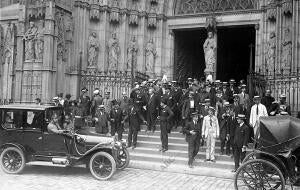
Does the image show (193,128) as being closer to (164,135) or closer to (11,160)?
(164,135)

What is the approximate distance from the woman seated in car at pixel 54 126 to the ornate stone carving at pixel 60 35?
7.28 meters

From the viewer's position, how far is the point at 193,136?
10.7m

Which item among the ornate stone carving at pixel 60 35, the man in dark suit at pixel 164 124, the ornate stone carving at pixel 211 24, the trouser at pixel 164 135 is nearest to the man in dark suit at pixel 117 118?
the man in dark suit at pixel 164 124

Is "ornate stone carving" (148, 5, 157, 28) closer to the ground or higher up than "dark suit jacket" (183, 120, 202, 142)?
higher up

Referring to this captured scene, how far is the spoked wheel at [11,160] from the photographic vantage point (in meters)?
9.70

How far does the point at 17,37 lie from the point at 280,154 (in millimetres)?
12952

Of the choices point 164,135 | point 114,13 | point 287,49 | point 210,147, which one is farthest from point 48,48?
point 287,49

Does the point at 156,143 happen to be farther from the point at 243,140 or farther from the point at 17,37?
the point at 17,37

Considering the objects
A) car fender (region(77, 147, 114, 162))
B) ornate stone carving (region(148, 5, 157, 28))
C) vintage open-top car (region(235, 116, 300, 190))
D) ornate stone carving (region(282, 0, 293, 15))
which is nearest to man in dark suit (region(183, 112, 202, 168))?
car fender (region(77, 147, 114, 162))

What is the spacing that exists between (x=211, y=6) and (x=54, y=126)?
37.1 ft

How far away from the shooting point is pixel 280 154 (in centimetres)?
762

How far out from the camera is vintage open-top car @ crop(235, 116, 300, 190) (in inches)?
298

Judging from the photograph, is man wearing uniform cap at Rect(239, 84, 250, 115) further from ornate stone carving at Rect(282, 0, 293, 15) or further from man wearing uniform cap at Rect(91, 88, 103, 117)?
man wearing uniform cap at Rect(91, 88, 103, 117)

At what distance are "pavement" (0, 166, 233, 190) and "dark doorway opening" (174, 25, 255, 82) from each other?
9405mm
